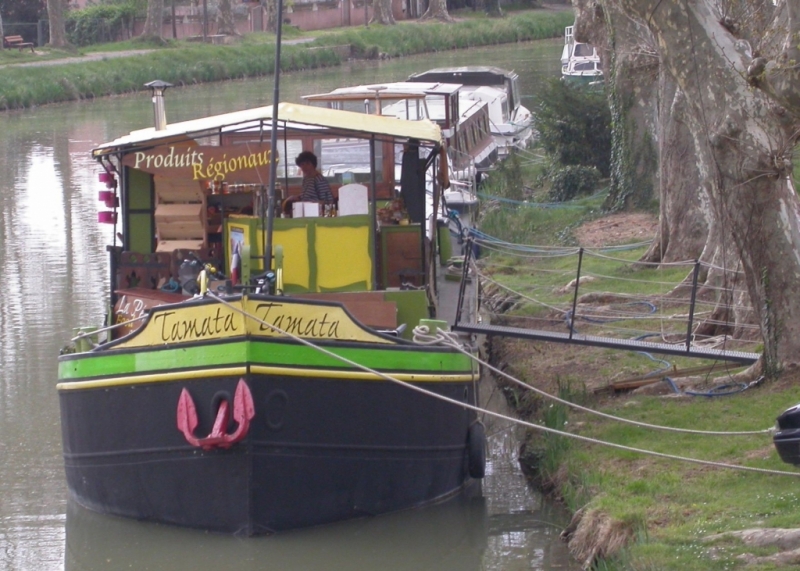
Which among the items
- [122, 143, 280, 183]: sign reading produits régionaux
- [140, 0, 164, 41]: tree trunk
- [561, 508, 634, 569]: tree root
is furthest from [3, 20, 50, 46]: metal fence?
[561, 508, 634, 569]: tree root

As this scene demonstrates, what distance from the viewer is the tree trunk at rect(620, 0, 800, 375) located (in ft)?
34.2

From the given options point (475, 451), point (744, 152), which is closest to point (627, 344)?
point (475, 451)

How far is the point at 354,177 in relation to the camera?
1288 centimetres

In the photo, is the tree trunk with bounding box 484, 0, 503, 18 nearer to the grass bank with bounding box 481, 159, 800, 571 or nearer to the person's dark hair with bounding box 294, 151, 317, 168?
the grass bank with bounding box 481, 159, 800, 571

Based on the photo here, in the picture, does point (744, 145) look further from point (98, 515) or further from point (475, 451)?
point (98, 515)

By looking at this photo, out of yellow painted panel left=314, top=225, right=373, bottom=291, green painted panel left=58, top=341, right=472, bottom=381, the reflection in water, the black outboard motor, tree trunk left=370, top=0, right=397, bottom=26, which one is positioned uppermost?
tree trunk left=370, top=0, right=397, bottom=26

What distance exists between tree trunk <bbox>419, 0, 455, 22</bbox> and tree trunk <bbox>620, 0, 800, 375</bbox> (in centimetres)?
7259

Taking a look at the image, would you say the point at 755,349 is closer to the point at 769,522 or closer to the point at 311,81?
the point at 769,522

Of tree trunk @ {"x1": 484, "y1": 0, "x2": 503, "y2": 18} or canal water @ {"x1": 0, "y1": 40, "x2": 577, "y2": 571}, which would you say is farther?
tree trunk @ {"x1": 484, "y1": 0, "x2": 503, "y2": 18}

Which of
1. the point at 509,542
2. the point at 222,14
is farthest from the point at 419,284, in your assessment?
the point at 222,14

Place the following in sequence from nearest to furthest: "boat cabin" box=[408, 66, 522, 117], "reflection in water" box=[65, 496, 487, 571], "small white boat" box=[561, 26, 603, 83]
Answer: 1. "reflection in water" box=[65, 496, 487, 571]
2. "boat cabin" box=[408, 66, 522, 117]
3. "small white boat" box=[561, 26, 603, 83]

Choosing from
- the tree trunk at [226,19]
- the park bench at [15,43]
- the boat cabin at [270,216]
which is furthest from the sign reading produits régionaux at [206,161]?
the tree trunk at [226,19]

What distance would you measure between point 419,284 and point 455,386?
5.07 ft

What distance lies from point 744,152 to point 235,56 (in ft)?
166
